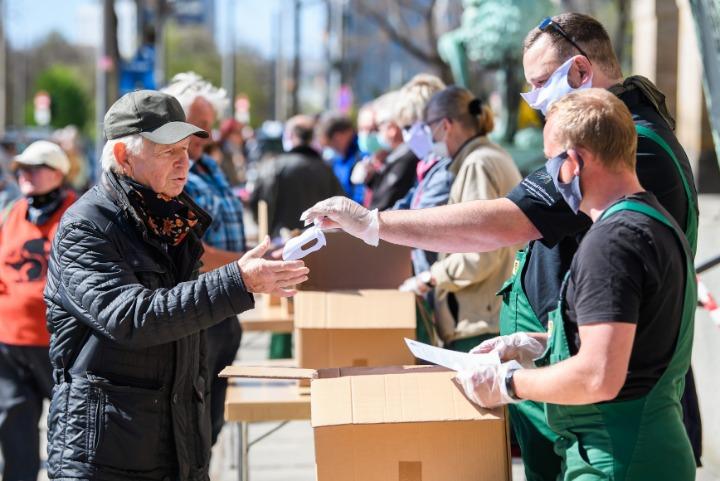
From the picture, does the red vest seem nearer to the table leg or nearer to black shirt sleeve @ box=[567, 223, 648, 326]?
the table leg

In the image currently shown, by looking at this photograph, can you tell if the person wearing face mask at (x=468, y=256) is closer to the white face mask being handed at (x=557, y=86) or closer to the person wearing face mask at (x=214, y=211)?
the person wearing face mask at (x=214, y=211)

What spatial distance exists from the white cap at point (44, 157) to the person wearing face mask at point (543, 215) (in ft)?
10.2

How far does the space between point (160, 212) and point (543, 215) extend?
46.5 inches

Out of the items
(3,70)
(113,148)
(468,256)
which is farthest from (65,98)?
(113,148)

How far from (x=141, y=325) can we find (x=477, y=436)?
999 millimetres

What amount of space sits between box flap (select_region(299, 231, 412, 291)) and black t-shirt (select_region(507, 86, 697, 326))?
5.53 ft

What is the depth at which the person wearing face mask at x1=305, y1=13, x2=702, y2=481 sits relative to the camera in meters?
3.26

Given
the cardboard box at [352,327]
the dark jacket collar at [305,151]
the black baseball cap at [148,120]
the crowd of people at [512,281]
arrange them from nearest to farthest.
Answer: the crowd of people at [512,281]
the black baseball cap at [148,120]
the cardboard box at [352,327]
the dark jacket collar at [305,151]

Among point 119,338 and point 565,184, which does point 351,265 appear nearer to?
point 119,338

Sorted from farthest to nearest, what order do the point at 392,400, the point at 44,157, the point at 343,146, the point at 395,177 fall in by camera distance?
1. the point at 343,146
2. the point at 395,177
3. the point at 44,157
4. the point at 392,400

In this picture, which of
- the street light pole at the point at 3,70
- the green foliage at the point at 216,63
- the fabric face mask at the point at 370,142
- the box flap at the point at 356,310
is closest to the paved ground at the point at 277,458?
the box flap at the point at 356,310

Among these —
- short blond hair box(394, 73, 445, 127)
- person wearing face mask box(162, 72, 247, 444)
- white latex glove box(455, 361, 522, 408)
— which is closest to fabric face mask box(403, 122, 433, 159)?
short blond hair box(394, 73, 445, 127)

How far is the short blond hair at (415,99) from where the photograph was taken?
6.41 m

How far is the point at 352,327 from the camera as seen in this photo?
468cm
